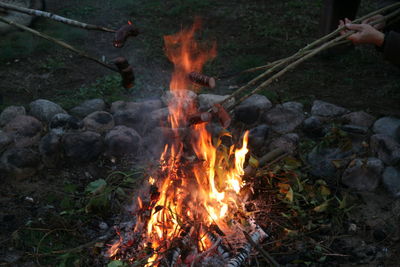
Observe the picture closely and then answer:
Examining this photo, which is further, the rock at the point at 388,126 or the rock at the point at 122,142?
the rock at the point at 122,142

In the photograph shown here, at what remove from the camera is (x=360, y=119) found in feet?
17.7

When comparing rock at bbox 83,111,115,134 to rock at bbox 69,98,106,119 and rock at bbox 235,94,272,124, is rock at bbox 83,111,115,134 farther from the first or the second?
rock at bbox 235,94,272,124

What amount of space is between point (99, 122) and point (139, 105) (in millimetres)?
658

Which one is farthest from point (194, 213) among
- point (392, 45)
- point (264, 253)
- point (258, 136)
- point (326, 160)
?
point (392, 45)

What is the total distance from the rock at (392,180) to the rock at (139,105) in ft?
10.3

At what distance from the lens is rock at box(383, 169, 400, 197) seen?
4.61 meters

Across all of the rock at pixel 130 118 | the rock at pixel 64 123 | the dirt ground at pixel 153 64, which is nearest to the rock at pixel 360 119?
the dirt ground at pixel 153 64

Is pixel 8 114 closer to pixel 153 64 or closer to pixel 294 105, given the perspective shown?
pixel 153 64

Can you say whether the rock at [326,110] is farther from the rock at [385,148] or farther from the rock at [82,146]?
the rock at [82,146]

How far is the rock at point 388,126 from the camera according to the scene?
5102 millimetres

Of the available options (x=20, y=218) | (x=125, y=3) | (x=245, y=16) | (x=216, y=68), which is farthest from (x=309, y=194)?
(x=125, y=3)

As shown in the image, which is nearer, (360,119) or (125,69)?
(125,69)

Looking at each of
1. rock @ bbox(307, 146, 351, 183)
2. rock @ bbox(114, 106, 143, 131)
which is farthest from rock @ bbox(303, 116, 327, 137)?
rock @ bbox(114, 106, 143, 131)

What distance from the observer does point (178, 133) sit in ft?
16.8
